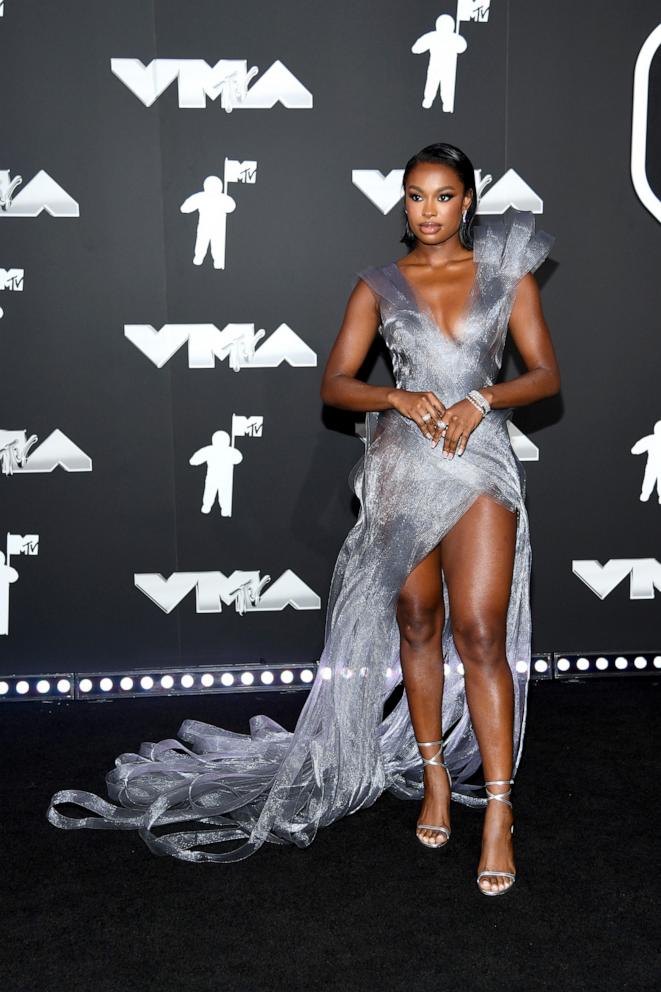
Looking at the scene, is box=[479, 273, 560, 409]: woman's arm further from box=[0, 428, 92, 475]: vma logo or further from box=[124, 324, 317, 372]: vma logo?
box=[0, 428, 92, 475]: vma logo

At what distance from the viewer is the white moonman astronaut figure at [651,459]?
3.60 metres

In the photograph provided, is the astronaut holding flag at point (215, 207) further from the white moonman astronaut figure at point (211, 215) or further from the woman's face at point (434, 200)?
the woman's face at point (434, 200)

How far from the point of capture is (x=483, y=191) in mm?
3434

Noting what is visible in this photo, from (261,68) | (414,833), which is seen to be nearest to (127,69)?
(261,68)

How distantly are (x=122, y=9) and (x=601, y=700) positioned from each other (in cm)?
270

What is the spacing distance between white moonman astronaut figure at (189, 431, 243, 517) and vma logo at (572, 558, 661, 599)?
1.22 m

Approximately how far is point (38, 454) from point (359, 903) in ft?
6.32

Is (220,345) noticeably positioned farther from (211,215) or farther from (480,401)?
(480,401)

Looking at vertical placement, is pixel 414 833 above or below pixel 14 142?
below

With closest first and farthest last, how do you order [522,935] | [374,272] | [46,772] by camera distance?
1. [522,935]
2. [374,272]
3. [46,772]

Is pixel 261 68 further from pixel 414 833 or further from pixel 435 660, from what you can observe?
pixel 414 833

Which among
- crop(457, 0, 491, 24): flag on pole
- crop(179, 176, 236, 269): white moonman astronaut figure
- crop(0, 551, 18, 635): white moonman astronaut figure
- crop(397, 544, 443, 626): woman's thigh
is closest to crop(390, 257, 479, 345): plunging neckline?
crop(397, 544, 443, 626): woman's thigh

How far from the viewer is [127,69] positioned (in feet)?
10.9

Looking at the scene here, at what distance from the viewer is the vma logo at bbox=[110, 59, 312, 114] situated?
3.32 meters
